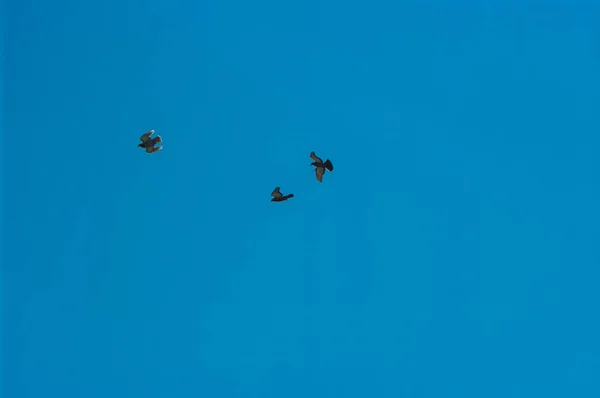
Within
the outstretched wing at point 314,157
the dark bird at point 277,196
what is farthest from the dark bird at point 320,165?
the dark bird at point 277,196

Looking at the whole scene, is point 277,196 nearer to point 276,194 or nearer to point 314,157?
point 276,194

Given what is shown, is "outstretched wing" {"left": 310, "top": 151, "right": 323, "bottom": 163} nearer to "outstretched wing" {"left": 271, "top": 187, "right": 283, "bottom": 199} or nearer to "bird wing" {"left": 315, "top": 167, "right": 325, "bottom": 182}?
"bird wing" {"left": 315, "top": 167, "right": 325, "bottom": 182}

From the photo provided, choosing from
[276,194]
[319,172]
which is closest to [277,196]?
[276,194]

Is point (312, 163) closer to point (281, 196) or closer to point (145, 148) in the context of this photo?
point (281, 196)

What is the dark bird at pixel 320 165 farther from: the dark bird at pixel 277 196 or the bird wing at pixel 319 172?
the dark bird at pixel 277 196

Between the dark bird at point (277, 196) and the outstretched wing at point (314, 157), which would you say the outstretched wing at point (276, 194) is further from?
the outstretched wing at point (314, 157)

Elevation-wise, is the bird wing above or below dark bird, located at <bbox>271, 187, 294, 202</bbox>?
above

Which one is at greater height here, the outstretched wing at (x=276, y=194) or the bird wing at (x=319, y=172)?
the bird wing at (x=319, y=172)

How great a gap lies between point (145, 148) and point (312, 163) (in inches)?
116

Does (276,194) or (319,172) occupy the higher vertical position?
(319,172)

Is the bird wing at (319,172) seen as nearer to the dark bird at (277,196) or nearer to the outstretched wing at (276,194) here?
the dark bird at (277,196)

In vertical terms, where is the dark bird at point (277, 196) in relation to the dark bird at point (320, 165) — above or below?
below

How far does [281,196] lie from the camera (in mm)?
10773

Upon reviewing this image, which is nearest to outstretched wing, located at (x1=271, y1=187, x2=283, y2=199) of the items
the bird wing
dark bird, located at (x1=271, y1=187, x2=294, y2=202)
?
dark bird, located at (x1=271, y1=187, x2=294, y2=202)
